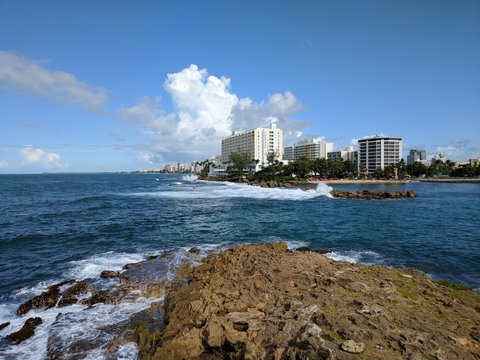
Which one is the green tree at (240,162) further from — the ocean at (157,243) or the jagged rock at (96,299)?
the jagged rock at (96,299)

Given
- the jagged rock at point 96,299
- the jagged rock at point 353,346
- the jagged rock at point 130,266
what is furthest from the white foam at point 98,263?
the jagged rock at point 353,346

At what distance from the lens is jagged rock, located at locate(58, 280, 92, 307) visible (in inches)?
514

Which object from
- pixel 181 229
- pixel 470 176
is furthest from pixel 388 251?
pixel 470 176

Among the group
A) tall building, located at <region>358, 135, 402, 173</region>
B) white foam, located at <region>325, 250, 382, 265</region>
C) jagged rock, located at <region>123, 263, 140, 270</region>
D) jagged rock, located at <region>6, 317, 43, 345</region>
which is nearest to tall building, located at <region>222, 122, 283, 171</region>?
tall building, located at <region>358, 135, 402, 173</region>

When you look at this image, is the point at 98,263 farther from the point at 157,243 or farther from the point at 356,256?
the point at 356,256

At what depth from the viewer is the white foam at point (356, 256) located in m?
19.0

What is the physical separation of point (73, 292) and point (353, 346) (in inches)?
494

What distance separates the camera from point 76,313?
39.5 feet

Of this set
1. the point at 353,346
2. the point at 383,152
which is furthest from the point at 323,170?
the point at 353,346

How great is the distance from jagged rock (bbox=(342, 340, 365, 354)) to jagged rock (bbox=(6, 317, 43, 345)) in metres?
10.6

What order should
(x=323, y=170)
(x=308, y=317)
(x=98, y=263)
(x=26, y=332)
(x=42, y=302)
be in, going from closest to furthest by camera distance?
(x=308, y=317) < (x=26, y=332) < (x=42, y=302) < (x=98, y=263) < (x=323, y=170)

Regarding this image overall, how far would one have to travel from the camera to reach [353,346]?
24.6ft

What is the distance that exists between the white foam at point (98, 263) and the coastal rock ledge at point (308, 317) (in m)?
5.72

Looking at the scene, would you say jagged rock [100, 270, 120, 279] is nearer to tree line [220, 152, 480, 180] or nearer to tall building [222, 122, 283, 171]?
tree line [220, 152, 480, 180]
